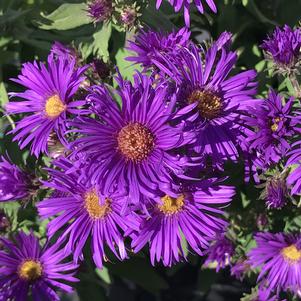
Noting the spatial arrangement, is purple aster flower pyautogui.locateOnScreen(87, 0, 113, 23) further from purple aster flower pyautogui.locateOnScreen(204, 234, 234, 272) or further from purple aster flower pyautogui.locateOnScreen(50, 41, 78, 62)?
purple aster flower pyautogui.locateOnScreen(204, 234, 234, 272)

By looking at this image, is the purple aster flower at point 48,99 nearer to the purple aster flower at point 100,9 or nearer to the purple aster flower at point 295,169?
the purple aster flower at point 100,9

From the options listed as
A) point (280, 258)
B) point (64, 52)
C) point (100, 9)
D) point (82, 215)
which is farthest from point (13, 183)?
point (280, 258)

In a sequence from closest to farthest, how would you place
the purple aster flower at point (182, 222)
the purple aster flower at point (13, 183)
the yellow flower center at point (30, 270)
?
the purple aster flower at point (182, 222)
the purple aster flower at point (13, 183)
the yellow flower center at point (30, 270)

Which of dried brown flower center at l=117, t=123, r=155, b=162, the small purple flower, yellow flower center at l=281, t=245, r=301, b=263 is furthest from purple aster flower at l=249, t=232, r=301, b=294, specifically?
dried brown flower center at l=117, t=123, r=155, b=162

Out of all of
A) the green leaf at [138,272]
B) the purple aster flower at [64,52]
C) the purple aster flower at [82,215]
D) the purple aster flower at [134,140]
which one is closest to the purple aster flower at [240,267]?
the green leaf at [138,272]

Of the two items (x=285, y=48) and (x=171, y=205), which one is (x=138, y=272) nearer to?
(x=171, y=205)

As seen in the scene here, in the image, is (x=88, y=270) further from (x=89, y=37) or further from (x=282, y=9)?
(x=282, y=9)

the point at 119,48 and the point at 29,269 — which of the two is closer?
the point at 29,269
